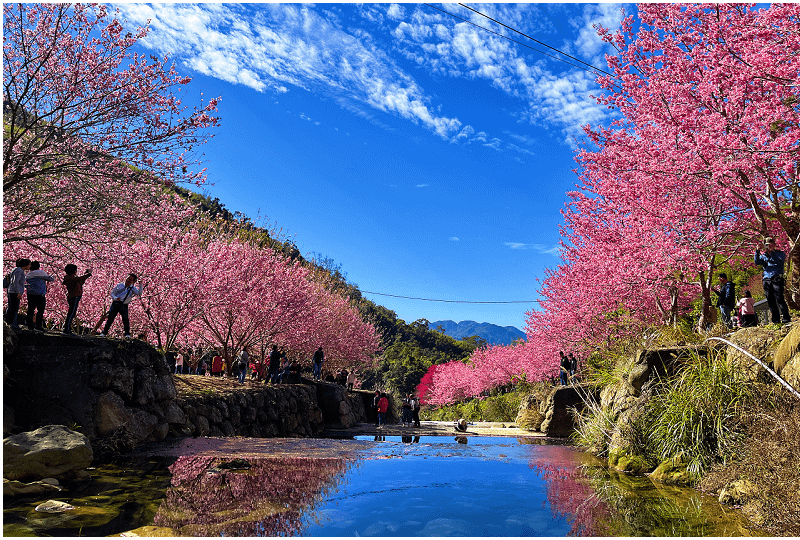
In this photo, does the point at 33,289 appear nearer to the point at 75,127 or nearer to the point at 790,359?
the point at 75,127

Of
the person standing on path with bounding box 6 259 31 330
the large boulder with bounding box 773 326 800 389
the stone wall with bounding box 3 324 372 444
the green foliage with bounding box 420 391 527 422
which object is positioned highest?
the person standing on path with bounding box 6 259 31 330

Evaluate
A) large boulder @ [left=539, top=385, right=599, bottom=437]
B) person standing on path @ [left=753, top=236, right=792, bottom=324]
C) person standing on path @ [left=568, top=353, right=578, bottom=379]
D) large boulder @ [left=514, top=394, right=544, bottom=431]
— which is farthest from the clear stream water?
person standing on path @ [left=568, top=353, right=578, bottom=379]

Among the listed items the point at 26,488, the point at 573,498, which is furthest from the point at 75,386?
the point at 573,498

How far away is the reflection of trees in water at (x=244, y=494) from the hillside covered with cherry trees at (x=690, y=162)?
8.18 metres

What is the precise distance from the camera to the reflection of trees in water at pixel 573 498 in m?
5.12

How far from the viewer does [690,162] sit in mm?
9195

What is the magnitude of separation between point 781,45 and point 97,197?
42.3ft

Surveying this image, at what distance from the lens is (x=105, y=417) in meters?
9.72

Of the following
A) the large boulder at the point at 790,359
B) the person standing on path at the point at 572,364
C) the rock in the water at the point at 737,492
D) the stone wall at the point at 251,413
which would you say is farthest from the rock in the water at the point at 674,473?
the person standing on path at the point at 572,364

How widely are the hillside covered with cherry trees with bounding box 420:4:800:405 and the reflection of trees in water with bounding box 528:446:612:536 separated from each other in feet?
17.9

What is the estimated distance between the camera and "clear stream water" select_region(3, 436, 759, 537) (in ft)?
16.0

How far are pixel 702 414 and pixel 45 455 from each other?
9.17 metres

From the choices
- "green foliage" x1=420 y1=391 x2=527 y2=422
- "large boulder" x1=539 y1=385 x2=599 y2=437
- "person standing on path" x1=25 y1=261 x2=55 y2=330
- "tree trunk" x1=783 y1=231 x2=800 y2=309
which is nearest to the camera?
"tree trunk" x1=783 y1=231 x2=800 y2=309

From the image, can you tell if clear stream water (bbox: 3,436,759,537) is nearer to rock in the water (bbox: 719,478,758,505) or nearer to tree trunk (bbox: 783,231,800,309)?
rock in the water (bbox: 719,478,758,505)
